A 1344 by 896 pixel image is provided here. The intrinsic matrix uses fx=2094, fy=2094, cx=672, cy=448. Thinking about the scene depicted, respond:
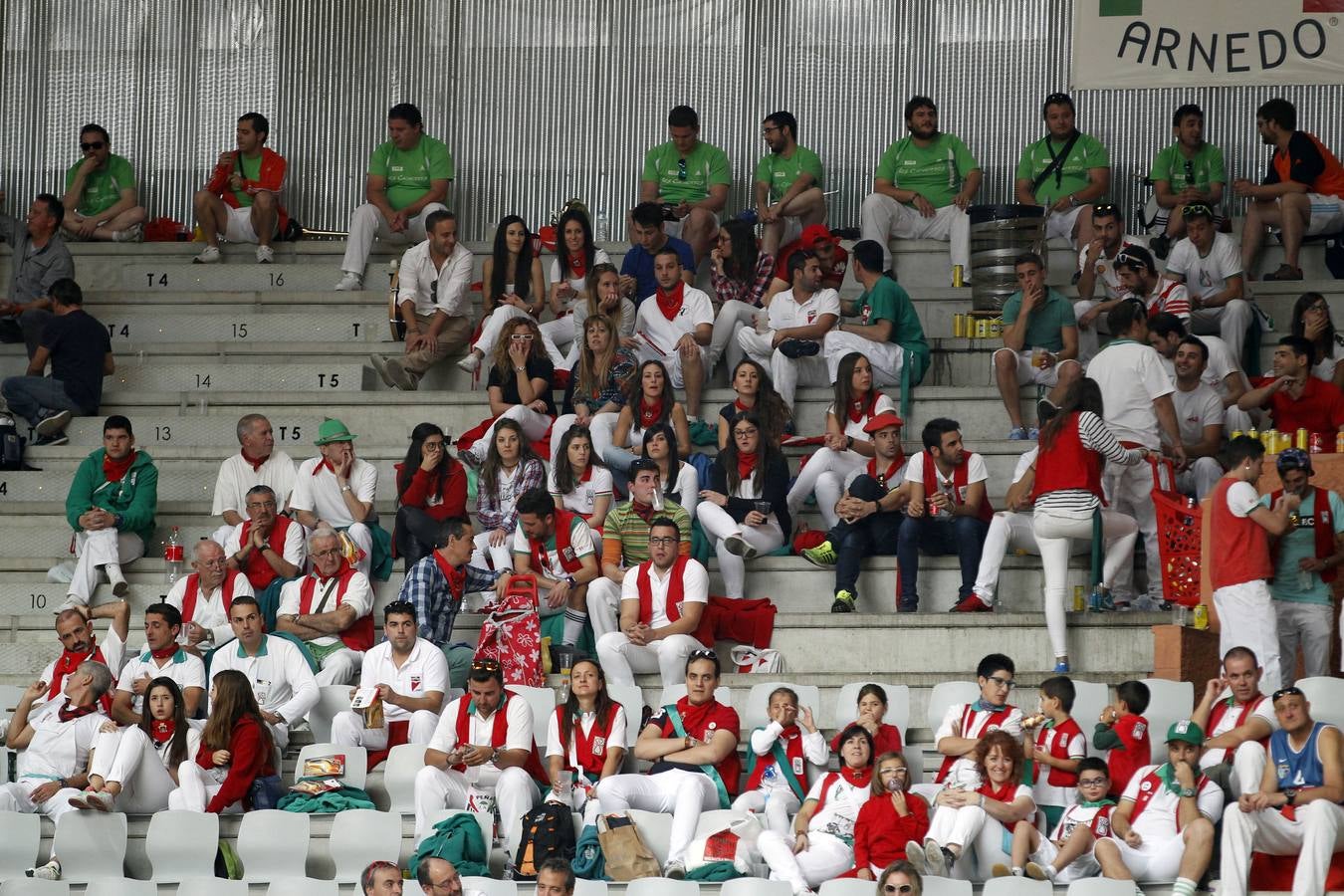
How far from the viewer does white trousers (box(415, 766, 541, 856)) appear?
29.9ft

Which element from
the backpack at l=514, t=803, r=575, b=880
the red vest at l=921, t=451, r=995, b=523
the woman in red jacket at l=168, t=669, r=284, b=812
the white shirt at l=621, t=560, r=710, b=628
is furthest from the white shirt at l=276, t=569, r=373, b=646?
the red vest at l=921, t=451, r=995, b=523

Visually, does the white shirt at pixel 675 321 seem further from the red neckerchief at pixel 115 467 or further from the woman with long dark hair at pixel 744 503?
the red neckerchief at pixel 115 467

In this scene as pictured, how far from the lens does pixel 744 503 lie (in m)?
10.9

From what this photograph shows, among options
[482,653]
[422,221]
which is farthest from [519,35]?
[482,653]

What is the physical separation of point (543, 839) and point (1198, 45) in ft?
20.2

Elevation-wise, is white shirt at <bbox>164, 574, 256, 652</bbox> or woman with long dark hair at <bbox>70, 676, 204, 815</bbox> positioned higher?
white shirt at <bbox>164, 574, 256, 652</bbox>

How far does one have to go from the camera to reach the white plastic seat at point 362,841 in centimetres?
895

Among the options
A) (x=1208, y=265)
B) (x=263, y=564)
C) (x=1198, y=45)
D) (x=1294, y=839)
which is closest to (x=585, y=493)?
(x=263, y=564)

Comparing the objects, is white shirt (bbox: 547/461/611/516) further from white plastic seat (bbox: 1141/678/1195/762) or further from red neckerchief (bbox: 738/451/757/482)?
white plastic seat (bbox: 1141/678/1195/762)

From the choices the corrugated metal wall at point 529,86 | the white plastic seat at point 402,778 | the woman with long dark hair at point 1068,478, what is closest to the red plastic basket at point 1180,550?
the woman with long dark hair at point 1068,478

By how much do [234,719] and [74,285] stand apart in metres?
4.43

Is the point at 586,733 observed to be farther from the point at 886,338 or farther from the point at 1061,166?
the point at 1061,166

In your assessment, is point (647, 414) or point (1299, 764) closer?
point (1299, 764)

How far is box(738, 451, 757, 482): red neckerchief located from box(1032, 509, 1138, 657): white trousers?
1577mm
